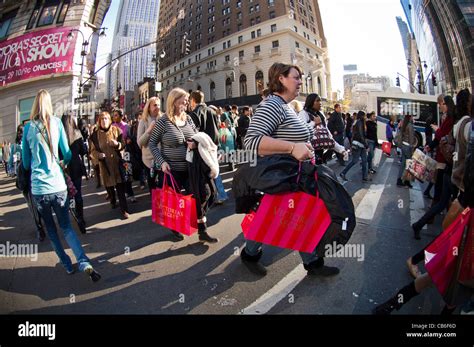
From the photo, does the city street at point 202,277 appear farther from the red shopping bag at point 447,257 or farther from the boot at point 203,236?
the red shopping bag at point 447,257

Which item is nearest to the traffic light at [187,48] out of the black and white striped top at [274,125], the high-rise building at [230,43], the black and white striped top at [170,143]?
the high-rise building at [230,43]

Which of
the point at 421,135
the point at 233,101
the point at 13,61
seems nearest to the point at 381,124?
the point at 421,135

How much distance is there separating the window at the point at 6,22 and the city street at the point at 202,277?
3.26 metres

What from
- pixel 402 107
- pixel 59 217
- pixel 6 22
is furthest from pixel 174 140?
pixel 402 107

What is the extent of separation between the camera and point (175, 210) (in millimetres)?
2963

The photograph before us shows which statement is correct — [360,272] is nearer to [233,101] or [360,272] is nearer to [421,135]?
[233,101]

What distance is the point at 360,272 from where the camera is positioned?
2.51 m

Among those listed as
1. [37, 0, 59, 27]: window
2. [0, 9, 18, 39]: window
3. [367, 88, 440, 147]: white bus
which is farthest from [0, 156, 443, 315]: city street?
[367, 88, 440, 147]: white bus

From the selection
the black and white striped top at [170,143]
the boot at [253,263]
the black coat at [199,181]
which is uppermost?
the black and white striped top at [170,143]

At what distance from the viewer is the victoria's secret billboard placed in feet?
12.5

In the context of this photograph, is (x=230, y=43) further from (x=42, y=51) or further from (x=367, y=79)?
(x=367, y=79)

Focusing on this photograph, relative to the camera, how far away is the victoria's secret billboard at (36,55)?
3820 millimetres

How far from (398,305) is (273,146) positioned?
1447mm

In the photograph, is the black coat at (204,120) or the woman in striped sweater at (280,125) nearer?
the woman in striped sweater at (280,125)
